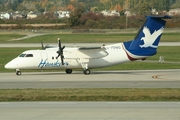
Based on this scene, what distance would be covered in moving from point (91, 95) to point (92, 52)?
13.9m

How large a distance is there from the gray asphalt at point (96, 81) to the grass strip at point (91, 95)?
360 centimetres

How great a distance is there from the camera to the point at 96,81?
102ft

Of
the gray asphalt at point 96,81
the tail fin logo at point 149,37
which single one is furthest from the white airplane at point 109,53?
the gray asphalt at point 96,81

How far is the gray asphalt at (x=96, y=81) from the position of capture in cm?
2839

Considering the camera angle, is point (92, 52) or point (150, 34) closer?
point (92, 52)
